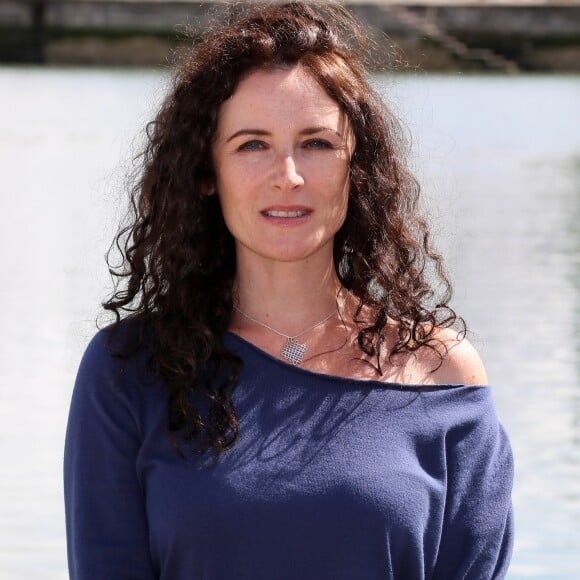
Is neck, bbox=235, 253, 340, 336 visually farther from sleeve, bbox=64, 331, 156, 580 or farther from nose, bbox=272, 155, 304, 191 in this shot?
sleeve, bbox=64, 331, 156, 580

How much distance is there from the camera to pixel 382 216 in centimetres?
248

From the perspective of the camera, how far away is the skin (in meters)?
2.28

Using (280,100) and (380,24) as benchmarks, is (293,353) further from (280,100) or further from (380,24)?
(380,24)

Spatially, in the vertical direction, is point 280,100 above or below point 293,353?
above

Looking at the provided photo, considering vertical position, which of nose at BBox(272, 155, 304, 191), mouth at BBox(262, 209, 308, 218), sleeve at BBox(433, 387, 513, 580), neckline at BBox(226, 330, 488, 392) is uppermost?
nose at BBox(272, 155, 304, 191)

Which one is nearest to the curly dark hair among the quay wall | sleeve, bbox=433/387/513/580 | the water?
sleeve, bbox=433/387/513/580

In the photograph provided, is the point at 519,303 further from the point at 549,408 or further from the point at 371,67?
the point at 371,67

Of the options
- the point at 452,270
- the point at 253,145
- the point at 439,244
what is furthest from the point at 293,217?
the point at 439,244

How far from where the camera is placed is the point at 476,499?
7.47 feet

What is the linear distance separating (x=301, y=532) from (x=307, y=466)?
0.30 feet

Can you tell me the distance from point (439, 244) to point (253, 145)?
336 inches

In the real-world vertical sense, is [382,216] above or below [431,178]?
below

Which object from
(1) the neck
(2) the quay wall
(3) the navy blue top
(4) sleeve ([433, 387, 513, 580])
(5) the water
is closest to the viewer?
(3) the navy blue top

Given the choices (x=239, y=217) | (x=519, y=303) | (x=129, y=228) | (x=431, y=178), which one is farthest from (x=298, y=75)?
(x=431, y=178)
